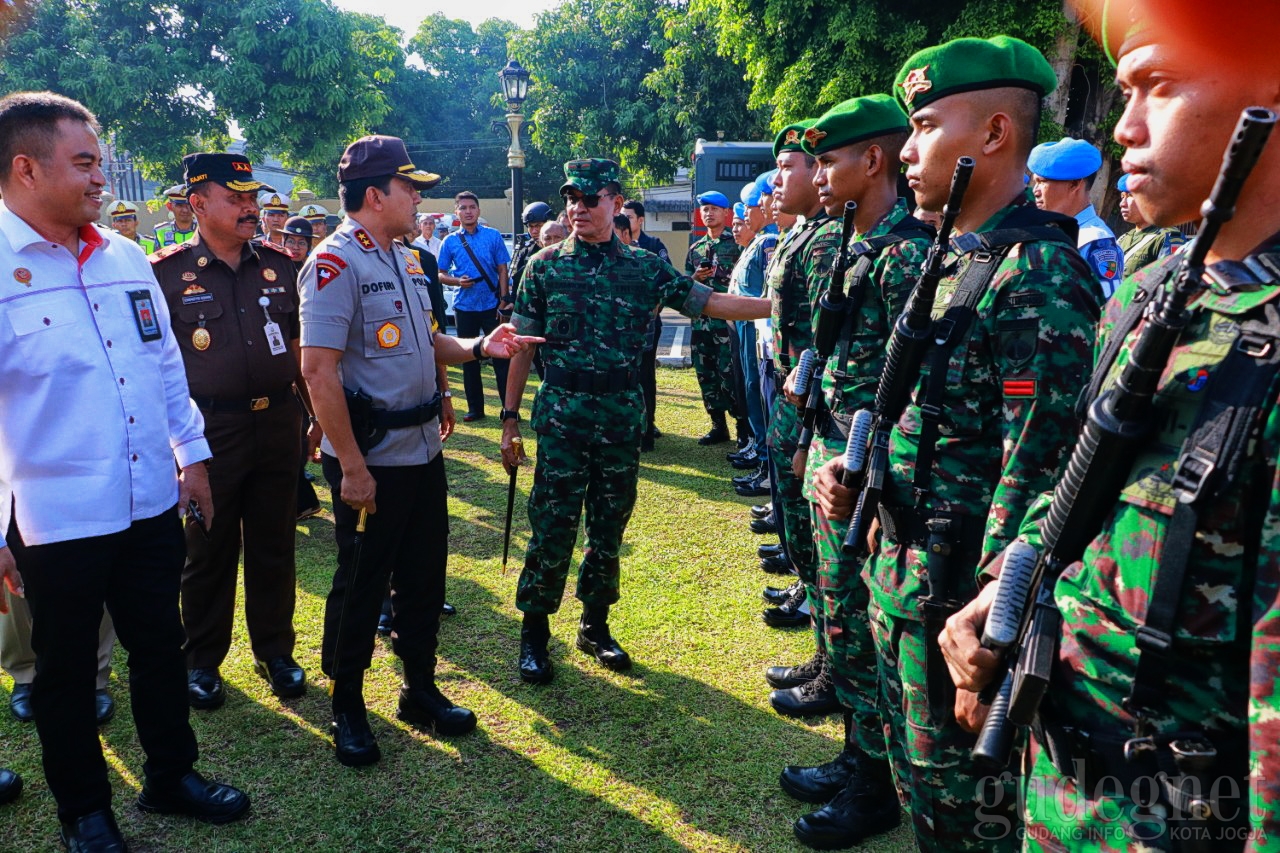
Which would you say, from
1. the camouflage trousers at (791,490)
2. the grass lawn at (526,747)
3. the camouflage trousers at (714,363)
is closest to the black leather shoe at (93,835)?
the grass lawn at (526,747)

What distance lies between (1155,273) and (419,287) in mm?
2864

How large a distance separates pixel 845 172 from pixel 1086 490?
2295 millimetres

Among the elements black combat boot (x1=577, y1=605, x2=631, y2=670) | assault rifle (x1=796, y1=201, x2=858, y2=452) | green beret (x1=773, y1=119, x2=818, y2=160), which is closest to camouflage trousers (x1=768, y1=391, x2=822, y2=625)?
assault rifle (x1=796, y1=201, x2=858, y2=452)

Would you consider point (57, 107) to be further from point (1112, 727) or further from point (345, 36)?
point (345, 36)

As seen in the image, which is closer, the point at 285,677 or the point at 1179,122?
the point at 1179,122

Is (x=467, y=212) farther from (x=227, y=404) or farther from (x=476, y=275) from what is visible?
(x=227, y=404)

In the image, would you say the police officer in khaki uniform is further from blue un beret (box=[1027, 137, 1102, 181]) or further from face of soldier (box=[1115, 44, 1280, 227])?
blue un beret (box=[1027, 137, 1102, 181])

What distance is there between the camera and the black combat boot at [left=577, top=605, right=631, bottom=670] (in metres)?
Result: 4.33

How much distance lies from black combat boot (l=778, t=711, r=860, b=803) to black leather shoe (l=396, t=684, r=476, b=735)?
1380mm

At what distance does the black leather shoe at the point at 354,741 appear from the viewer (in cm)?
352

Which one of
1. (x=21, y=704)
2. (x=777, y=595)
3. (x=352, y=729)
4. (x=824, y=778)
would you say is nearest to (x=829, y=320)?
(x=824, y=778)

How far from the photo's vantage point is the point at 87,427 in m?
2.86

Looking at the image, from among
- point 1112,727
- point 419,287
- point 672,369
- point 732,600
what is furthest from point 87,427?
point 672,369

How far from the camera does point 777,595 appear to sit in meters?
5.00
